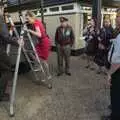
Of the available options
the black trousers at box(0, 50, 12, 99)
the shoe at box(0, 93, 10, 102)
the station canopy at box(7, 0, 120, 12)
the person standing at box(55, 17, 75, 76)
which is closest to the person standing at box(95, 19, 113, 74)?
the person standing at box(55, 17, 75, 76)

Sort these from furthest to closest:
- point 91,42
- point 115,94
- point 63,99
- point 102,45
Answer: point 91,42
point 102,45
point 63,99
point 115,94

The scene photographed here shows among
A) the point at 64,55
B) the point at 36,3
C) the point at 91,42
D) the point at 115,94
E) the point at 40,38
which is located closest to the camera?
the point at 115,94

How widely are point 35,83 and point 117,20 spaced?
4400 mm

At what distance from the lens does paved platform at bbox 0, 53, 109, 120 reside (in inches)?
242

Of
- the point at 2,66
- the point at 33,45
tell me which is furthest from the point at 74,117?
the point at 33,45

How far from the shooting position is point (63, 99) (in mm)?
7164

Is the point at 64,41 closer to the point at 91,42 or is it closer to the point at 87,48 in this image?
the point at 91,42

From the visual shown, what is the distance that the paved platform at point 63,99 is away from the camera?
20.2 ft

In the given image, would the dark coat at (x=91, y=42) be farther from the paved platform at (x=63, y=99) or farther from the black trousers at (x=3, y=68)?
the black trousers at (x=3, y=68)

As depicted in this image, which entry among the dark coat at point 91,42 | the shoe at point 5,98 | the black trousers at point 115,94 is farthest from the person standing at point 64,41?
the black trousers at point 115,94

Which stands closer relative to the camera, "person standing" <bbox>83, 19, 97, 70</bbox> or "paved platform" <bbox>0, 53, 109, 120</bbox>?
"paved platform" <bbox>0, 53, 109, 120</bbox>

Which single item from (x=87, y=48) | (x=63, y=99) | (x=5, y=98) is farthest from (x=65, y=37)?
(x=5, y=98)

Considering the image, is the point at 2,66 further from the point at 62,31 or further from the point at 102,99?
the point at 62,31

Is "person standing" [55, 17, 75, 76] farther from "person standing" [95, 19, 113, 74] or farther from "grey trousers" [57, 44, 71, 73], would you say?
"person standing" [95, 19, 113, 74]
